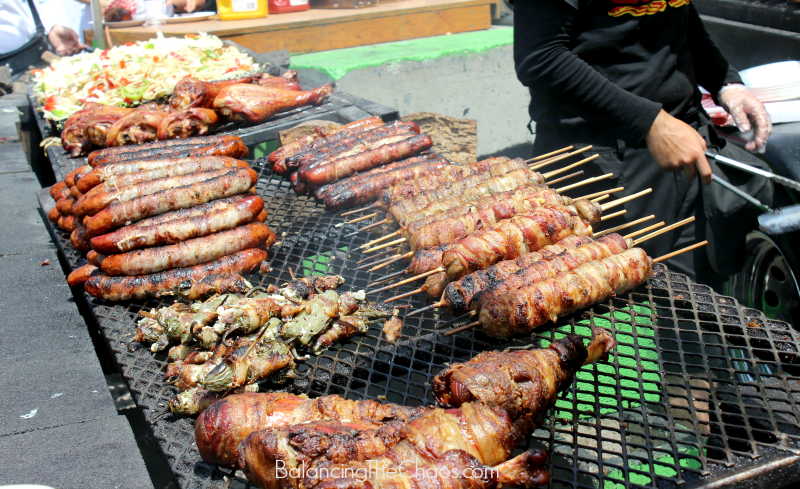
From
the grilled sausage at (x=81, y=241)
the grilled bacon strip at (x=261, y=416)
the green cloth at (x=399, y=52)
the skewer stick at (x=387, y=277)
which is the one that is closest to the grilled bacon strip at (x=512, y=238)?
the skewer stick at (x=387, y=277)

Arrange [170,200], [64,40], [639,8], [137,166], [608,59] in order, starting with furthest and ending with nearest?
[64,40]
[137,166]
[608,59]
[639,8]
[170,200]

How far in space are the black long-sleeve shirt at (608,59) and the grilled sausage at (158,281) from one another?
307 centimetres

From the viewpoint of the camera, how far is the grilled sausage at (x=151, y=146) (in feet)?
15.7

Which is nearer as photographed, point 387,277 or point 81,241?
point 387,277

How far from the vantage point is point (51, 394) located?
306 cm

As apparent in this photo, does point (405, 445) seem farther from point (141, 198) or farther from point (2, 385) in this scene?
point (141, 198)

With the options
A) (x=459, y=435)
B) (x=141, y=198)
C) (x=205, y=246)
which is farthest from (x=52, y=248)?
(x=459, y=435)

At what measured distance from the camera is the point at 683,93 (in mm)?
4625

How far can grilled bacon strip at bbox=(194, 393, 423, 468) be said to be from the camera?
2330 millimetres

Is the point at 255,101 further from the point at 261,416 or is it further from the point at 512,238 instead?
the point at 261,416

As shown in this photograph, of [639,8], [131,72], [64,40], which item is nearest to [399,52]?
[131,72]

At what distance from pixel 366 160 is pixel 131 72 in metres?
4.80

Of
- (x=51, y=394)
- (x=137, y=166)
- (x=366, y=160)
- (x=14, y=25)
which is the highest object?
(x=14, y=25)

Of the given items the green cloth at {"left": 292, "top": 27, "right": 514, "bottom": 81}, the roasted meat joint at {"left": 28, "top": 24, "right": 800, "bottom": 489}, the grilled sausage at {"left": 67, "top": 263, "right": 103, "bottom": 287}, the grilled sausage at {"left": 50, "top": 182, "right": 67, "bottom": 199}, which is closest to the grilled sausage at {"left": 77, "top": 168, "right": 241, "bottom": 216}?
the roasted meat joint at {"left": 28, "top": 24, "right": 800, "bottom": 489}
